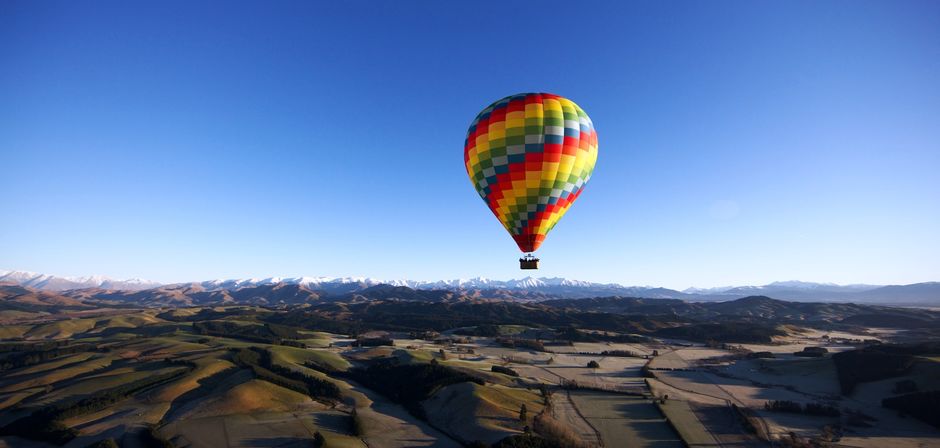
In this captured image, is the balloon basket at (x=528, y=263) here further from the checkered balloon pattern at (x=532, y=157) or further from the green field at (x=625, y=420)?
the green field at (x=625, y=420)

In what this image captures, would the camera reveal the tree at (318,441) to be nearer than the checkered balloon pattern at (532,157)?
No

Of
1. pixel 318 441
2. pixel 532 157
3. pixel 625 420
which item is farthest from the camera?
pixel 625 420

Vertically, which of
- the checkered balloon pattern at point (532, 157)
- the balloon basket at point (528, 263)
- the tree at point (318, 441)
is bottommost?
the tree at point (318, 441)

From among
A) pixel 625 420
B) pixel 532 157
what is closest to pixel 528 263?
pixel 532 157

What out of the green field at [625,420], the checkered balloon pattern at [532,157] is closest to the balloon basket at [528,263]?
the checkered balloon pattern at [532,157]

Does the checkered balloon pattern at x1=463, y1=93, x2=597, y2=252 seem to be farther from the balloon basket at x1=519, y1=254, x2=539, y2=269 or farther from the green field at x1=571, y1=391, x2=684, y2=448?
the green field at x1=571, y1=391, x2=684, y2=448

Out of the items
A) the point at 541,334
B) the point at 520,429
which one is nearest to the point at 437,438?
the point at 520,429

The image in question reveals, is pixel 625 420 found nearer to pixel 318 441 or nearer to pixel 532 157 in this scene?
pixel 532 157

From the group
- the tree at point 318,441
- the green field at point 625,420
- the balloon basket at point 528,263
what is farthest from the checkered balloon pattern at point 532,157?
the tree at point 318,441

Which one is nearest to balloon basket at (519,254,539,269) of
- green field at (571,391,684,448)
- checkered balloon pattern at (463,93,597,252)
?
checkered balloon pattern at (463,93,597,252)

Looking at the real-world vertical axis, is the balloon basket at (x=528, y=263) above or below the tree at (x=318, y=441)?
above
